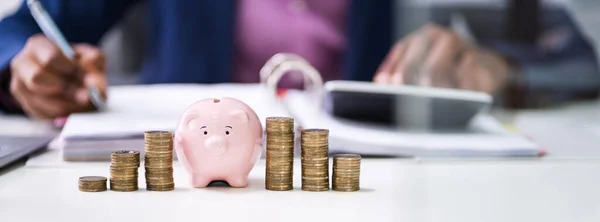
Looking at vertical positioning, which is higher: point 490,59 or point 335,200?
point 490,59

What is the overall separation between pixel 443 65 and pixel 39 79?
0.51m

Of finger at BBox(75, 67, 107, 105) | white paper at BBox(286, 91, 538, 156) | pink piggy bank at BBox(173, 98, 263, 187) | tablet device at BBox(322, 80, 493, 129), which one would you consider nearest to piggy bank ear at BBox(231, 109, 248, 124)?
pink piggy bank at BBox(173, 98, 263, 187)

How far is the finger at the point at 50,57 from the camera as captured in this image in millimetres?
855

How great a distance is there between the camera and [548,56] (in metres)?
1.18

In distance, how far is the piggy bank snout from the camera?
1.64ft

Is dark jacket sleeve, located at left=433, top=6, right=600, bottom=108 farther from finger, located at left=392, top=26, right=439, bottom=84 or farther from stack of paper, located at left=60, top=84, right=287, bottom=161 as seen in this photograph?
stack of paper, located at left=60, top=84, right=287, bottom=161

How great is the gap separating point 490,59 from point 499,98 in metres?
0.09

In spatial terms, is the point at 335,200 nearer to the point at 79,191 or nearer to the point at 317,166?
the point at 317,166

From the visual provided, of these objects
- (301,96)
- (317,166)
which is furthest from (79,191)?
(301,96)

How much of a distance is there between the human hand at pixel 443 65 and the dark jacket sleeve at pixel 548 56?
0.12ft

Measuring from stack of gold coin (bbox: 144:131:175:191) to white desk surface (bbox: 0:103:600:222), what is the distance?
0.03 feet

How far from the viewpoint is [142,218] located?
17.1 inches

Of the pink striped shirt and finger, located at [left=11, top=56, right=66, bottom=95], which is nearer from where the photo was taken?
finger, located at [left=11, top=56, right=66, bottom=95]

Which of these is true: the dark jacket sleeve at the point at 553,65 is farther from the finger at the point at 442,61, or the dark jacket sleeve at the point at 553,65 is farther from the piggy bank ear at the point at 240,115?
the piggy bank ear at the point at 240,115
